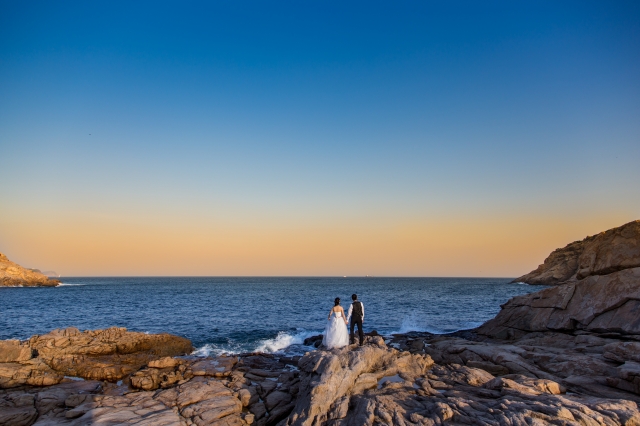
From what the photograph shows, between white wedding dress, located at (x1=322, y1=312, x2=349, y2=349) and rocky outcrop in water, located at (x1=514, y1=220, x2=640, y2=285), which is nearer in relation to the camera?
white wedding dress, located at (x1=322, y1=312, x2=349, y2=349)

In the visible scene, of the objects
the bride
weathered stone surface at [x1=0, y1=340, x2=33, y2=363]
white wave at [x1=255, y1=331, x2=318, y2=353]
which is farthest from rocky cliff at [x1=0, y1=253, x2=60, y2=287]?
the bride

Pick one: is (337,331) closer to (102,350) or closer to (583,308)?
(102,350)

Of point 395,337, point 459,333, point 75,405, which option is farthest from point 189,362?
point 459,333

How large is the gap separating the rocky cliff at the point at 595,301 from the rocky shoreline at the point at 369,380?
8cm

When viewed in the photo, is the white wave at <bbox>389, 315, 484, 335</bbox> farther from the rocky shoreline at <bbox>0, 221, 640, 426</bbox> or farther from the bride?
the bride

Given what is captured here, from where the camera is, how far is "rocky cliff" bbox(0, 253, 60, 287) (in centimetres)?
12019

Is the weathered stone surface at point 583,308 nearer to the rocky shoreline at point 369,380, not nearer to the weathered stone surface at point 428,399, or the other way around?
the rocky shoreline at point 369,380

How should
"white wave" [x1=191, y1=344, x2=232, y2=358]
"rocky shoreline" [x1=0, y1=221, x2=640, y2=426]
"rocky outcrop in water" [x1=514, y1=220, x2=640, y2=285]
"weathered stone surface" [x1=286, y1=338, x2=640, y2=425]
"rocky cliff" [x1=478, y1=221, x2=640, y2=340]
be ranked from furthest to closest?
"white wave" [x1=191, y1=344, x2=232, y2=358] < "rocky outcrop in water" [x1=514, y1=220, x2=640, y2=285] < "rocky cliff" [x1=478, y1=221, x2=640, y2=340] < "rocky shoreline" [x1=0, y1=221, x2=640, y2=426] < "weathered stone surface" [x1=286, y1=338, x2=640, y2=425]

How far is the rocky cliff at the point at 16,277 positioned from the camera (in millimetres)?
120188

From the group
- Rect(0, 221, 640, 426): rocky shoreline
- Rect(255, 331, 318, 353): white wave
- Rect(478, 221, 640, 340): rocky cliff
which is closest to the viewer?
Rect(0, 221, 640, 426): rocky shoreline

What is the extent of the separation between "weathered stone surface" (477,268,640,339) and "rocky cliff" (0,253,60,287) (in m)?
151

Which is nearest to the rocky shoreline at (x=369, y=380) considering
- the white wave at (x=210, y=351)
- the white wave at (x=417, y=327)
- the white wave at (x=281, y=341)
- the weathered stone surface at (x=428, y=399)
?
the weathered stone surface at (x=428, y=399)

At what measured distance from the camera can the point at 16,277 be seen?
12369 cm

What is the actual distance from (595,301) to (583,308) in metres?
0.77
